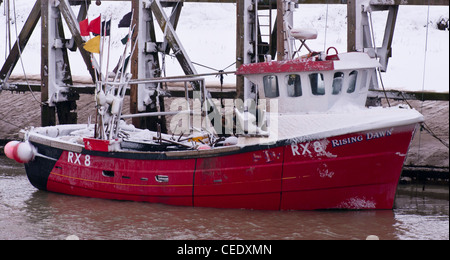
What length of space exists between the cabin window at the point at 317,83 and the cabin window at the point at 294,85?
254 millimetres

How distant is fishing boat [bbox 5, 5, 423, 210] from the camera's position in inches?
505

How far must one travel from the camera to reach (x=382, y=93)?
15430 millimetres

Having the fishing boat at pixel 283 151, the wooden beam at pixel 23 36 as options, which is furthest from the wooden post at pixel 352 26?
the wooden beam at pixel 23 36

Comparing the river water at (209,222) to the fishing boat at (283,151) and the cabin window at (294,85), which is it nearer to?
the fishing boat at (283,151)

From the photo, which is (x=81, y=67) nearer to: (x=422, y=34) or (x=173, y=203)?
(x=422, y=34)

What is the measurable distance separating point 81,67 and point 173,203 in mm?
16736

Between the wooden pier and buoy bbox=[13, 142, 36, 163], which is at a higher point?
the wooden pier

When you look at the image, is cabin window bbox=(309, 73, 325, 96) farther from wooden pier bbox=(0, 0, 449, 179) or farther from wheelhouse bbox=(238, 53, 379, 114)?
wooden pier bbox=(0, 0, 449, 179)

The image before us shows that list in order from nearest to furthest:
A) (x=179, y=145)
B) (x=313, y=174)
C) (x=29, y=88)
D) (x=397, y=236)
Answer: (x=397, y=236) < (x=313, y=174) < (x=179, y=145) < (x=29, y=88)

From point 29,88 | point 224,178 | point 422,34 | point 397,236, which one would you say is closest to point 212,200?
point 224,178

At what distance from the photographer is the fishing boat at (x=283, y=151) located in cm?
1282

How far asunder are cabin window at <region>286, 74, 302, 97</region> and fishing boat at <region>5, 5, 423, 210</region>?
2 cm

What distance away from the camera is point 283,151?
42.8ft

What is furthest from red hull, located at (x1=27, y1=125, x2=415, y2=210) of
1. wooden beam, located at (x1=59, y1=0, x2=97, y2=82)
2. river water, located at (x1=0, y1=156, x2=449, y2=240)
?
wooden beam, located at (x1=59, y1=0, x2=97, y2=82)
